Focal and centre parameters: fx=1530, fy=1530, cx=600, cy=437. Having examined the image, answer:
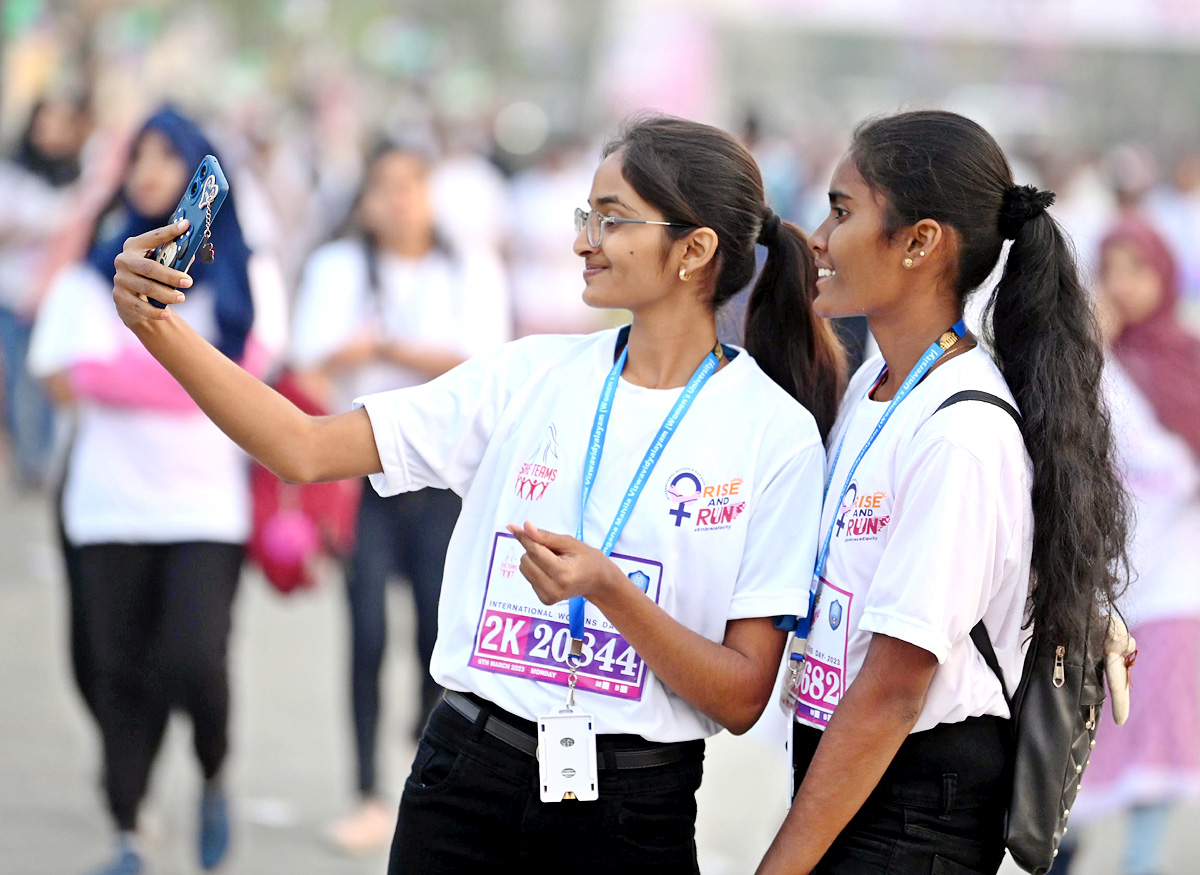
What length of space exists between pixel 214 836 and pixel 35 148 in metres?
6.47

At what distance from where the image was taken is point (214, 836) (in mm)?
4449

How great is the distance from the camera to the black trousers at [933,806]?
234cm

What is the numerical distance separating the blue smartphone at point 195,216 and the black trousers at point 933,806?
133 cm

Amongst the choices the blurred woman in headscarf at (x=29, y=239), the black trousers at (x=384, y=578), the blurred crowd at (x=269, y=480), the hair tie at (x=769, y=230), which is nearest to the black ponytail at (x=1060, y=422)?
the hair tie at (x=769, y=230)

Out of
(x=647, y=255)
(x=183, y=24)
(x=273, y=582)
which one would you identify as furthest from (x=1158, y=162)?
(x=647, y=255)

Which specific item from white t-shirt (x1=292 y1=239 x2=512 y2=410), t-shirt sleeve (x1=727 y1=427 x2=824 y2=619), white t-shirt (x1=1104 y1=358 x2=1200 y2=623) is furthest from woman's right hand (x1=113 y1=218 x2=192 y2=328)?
white t-shirt (x1=1104 y1=358 x2=1200 y2=623)

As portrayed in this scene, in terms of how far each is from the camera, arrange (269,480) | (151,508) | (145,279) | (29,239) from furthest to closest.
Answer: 1. (29,239)
2. (269,480)
3. (151,508)
4. (145,279)

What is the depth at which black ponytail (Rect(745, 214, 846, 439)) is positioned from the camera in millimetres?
2785

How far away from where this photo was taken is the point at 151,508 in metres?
4.36

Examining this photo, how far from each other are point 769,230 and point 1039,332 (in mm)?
587

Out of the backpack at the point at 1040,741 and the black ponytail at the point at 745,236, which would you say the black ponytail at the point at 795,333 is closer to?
the black ponytail at the point at 745,236

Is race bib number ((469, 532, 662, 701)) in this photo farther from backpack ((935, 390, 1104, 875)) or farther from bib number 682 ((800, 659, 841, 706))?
backpack ((935, 390, 1104, 875))

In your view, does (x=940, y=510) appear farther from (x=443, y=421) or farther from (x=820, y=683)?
(x=443, y=421)

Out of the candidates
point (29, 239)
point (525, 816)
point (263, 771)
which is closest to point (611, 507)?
point (525, 816)
